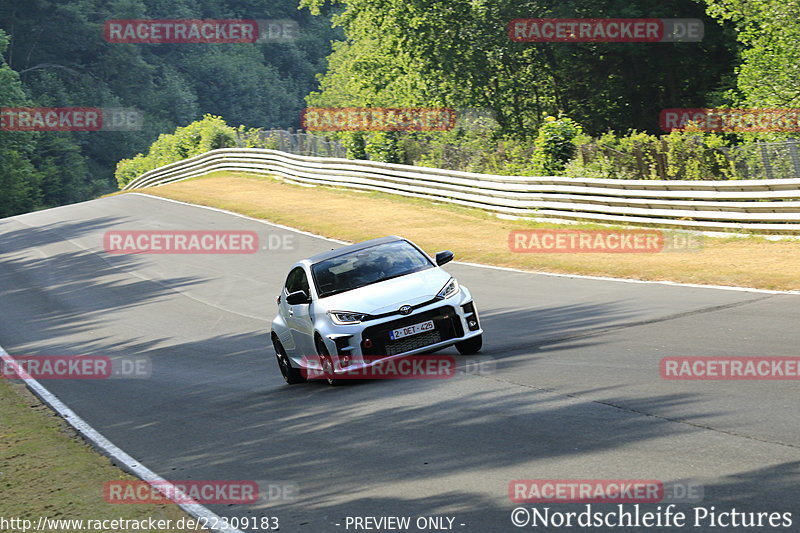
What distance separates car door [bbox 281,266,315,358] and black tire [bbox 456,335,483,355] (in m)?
1.78

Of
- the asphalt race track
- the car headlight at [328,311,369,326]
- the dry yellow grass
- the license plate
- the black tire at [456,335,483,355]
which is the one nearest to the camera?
the asphalt race track

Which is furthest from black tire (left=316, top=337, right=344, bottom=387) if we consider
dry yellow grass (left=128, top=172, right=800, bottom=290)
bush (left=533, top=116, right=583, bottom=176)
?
bush (left=533, top=116, right=583, bottom=176)

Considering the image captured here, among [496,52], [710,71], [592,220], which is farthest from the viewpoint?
[496,52]

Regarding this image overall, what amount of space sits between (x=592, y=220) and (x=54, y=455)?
53.9 feet

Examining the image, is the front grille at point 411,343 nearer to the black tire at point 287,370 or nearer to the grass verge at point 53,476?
the black tire at point 287,370

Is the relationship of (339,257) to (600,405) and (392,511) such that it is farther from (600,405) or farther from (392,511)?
(392,511)

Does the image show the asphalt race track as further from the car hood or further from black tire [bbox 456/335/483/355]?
the car hood

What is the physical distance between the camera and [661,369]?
405 inches

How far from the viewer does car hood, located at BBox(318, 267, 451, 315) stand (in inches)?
455

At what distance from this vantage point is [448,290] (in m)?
11.9

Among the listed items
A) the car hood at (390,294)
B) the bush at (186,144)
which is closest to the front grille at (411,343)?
the car hood at (390,294)

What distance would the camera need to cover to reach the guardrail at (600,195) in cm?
1980

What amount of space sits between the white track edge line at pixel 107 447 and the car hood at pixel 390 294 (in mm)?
2890

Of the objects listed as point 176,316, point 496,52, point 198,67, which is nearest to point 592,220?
point 176,316
